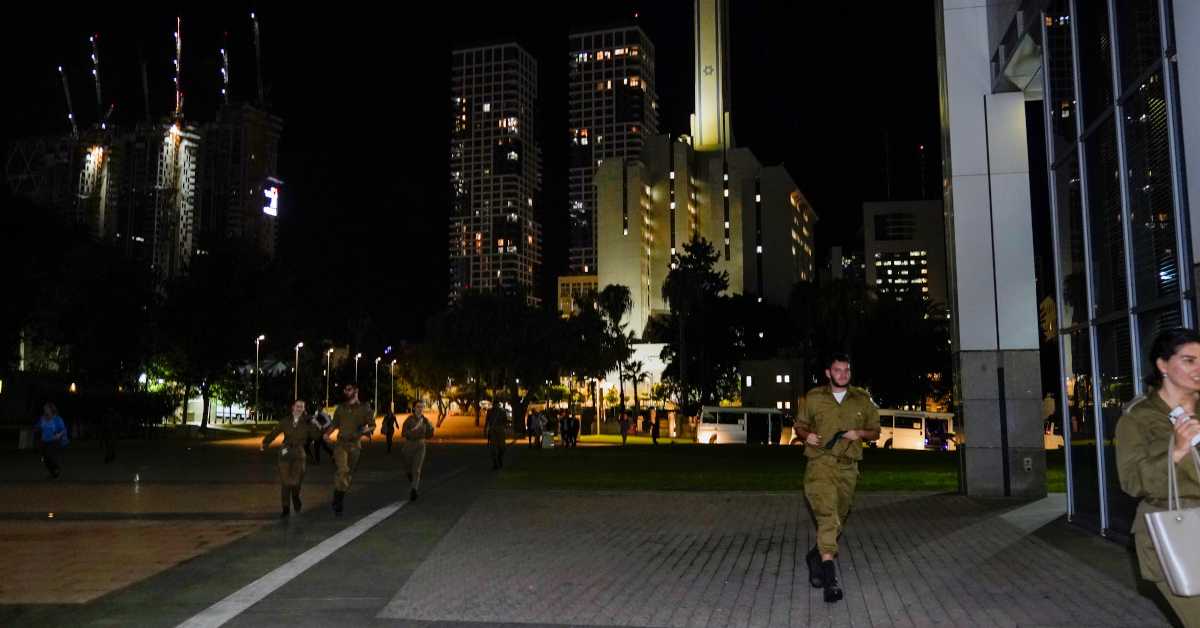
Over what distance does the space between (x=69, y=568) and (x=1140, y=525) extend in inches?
339

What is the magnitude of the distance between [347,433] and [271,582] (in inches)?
190

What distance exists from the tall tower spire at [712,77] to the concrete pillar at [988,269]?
410 ft

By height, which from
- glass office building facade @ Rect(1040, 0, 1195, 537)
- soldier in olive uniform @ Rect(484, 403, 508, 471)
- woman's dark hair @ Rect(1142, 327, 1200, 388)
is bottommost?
soldier in olive uniform @ Rect(484, 403, 508, 471)

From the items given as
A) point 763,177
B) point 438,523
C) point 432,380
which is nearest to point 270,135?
point 763,177

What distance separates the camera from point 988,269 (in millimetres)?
13758

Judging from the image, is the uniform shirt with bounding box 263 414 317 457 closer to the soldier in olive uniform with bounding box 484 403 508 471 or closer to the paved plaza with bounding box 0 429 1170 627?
the paved plaza with bounding box 0 429 1170 627

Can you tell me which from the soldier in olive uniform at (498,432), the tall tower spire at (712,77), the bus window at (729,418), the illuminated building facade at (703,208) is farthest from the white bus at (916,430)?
the tall tower spire at (712,77)

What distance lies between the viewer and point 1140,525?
12.5ft

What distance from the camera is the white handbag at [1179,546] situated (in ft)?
11.3

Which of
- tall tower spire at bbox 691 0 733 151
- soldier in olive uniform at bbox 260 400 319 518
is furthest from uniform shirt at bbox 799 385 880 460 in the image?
tall tower spire at bbox 691 0 733 151

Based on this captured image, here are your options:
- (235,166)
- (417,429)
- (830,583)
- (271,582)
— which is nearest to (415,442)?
(417,429)

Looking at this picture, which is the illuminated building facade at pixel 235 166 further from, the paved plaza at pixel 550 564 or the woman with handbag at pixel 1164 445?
the woman with handbag at pixel 1164 445

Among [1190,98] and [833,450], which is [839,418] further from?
[1190,98]

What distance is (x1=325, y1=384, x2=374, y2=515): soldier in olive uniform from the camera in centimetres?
1220
